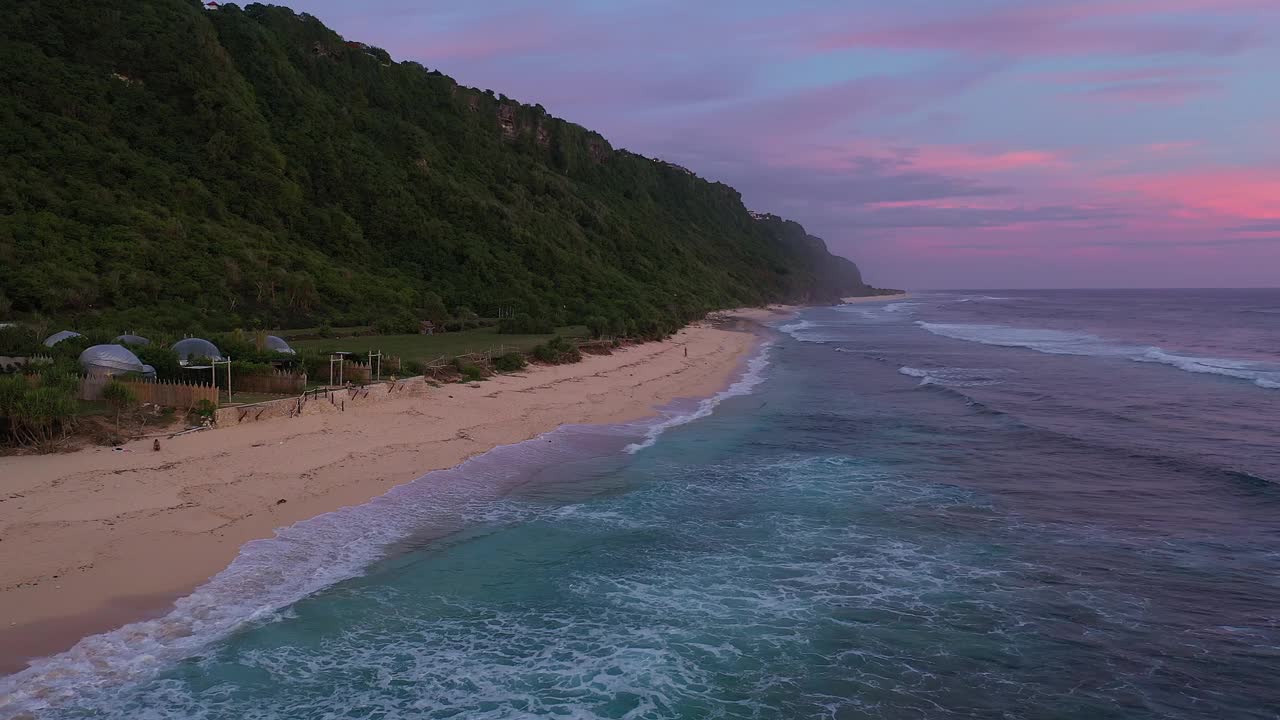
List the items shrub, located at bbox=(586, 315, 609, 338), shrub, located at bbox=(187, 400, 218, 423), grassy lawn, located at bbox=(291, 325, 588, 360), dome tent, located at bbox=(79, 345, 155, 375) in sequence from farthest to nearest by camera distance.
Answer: shrub, located at bbox=(586, 315, 609, 338), grassy lawn, located at bbox=(291, 325, 588, 360), dome tent, located at bbox=(79, 345, 155, 375), shrub, located at bbox=(187, 400, 218, 423)

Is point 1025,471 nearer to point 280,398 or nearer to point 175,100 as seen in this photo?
point 280,398

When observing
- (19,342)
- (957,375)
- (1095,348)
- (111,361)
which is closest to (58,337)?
(19,342)

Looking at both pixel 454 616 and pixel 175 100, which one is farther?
pixel 175 100

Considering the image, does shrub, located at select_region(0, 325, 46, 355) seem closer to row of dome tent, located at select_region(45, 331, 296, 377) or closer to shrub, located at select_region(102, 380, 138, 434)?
row of dome tent, located at select_region(45, 331, 296, 377)

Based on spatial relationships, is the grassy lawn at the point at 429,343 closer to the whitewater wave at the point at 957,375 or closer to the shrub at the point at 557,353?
the shrub at the point at 557,353

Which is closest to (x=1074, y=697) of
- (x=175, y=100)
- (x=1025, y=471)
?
(x=1025, y=471)

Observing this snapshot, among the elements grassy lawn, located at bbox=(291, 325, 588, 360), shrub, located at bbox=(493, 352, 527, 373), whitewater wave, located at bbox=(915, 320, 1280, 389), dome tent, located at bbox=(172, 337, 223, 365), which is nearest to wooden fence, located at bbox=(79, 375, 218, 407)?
dome tent, located at bbox=(172, 337, 223, 365)

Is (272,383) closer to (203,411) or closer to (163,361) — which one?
(163,361)
